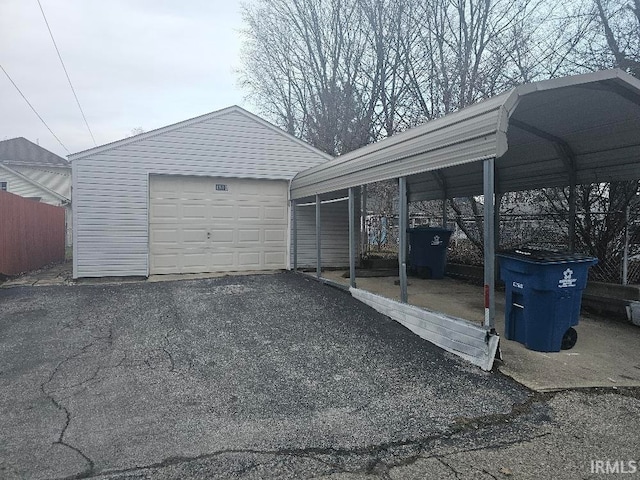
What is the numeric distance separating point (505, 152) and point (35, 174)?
2723cm

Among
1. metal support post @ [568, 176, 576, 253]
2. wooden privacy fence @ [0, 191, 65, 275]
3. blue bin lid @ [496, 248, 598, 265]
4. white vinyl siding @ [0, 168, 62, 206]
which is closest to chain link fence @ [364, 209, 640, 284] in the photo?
metal support post @ [568, 176, 576, 253]

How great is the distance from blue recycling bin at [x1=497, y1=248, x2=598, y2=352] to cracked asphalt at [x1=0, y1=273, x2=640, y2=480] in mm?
957

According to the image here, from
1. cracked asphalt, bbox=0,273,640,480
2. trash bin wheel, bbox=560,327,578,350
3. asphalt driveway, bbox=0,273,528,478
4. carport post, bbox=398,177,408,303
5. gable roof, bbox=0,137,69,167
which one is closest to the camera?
cracked asphalt, bbox=0,273,640,480

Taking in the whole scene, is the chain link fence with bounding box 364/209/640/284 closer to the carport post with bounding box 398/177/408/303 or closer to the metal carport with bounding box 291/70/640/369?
the metal carport with bounding box 291/70/640/369

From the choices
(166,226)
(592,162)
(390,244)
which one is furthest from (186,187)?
(592,162)

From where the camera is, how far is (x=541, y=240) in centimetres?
859

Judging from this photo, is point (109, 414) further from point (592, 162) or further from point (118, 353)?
point (592, 162)

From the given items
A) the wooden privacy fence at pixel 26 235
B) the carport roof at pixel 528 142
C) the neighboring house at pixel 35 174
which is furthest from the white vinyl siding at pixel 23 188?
the carport roof at pixel 528 142

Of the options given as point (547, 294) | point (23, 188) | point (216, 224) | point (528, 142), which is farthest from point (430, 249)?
point (23, 188)

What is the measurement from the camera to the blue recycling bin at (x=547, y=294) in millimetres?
4663

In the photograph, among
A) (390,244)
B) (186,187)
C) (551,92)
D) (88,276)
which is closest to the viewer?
(551,92)

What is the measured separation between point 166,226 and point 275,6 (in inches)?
603

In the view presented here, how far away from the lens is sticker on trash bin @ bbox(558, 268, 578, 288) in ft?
15.4

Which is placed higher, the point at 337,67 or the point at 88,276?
the point at 337,67
